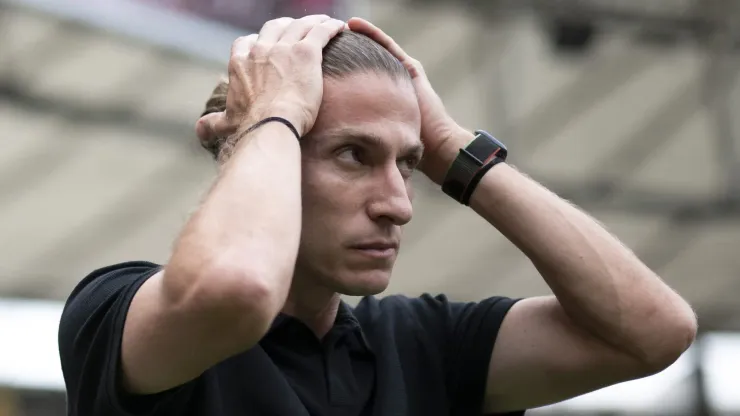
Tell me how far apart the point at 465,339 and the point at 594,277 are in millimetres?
228

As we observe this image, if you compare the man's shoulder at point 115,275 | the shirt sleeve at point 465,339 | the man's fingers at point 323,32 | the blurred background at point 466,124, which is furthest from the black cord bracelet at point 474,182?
the blurred background at point 466,124

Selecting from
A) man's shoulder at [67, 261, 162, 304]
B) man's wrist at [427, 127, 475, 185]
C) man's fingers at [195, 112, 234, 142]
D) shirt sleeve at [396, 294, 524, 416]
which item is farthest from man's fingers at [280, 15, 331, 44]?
shirt sleeve at [396, 294, 524, 416]

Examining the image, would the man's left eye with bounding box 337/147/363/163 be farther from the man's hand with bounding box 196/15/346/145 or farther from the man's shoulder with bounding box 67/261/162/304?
the man's shoulder with bounding box 67/261/162/304

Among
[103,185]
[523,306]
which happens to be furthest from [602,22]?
[523,306]

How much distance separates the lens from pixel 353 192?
1.46 m

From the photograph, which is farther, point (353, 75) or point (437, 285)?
point (437, 285)

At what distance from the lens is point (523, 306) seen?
170cm

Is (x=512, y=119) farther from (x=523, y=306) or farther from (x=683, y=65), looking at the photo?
(x=523, y=306)

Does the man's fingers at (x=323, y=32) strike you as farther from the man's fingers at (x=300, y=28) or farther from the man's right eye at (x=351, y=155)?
the man's right eye at (x=351, y=155)

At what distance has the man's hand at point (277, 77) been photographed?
4.68 ft

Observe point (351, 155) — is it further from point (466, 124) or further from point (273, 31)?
point (466, 124)

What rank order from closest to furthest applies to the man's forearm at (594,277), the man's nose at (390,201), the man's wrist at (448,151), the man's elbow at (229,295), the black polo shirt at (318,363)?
the man's elbow at (229,295), the black polo shirt at (318,363), the man's nose at (390,201), the man's forearm at (594,277), the man's wrist at (448,151)

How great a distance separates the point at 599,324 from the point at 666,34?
4.63m

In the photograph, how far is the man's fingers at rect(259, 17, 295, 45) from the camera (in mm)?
1544
